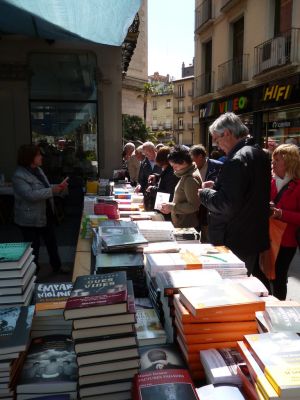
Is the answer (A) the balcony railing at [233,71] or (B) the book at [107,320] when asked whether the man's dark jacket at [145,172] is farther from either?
(A) the balcony railing at [233,71]

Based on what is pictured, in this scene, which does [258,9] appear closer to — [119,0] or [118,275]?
[119,0]

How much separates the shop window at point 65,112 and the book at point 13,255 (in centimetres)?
631

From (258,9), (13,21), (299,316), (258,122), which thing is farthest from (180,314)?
(258,9)

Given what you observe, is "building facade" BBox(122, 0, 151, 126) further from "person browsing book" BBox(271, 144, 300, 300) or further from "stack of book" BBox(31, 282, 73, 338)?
"stack of book" BBox(31, 282, 73, 338)

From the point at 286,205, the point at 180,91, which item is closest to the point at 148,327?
the point at 286,205

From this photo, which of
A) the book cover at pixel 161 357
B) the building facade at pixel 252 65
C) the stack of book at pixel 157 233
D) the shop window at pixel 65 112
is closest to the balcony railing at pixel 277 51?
the building facade at pixel 252 65

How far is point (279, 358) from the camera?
980mm

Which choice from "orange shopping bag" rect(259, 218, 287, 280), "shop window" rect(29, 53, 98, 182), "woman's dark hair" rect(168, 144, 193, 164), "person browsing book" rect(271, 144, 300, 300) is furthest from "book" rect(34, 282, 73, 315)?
"shop window" rect(29, 53, 98, 182)

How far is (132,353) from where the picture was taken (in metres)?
1.13

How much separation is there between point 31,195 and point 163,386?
315 cm

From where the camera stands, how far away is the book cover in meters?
1.17

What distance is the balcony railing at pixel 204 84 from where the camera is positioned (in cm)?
1729

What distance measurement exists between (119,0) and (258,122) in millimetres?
10401

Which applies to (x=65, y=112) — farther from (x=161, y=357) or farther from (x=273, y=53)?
(x=273, y=53)
